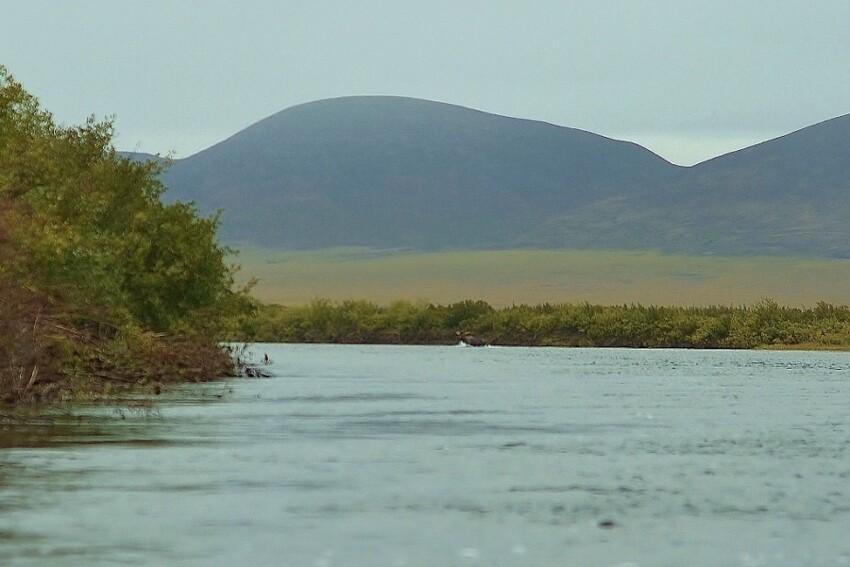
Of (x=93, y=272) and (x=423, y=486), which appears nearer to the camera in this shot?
(x=423, y=486)

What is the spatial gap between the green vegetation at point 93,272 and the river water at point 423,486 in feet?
7.37

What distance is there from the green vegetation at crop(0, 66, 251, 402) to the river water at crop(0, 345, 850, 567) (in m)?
2.25

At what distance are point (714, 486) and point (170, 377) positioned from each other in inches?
1585

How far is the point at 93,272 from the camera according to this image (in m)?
56.5

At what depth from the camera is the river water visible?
2181 cm

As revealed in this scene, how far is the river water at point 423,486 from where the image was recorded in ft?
71.6

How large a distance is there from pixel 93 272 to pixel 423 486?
29848 mm

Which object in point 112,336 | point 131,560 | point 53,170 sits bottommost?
point 131,560

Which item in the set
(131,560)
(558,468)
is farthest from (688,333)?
(131,560)

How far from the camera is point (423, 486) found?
28.9 m

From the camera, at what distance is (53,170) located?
58344 mm

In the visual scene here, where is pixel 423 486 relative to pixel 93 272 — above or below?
below

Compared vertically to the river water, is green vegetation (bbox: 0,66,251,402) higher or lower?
higher

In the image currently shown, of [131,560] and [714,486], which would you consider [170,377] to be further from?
[131,560]
